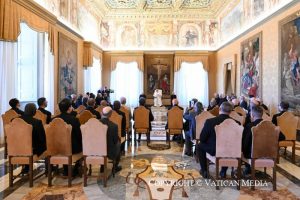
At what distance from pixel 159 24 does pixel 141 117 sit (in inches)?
539

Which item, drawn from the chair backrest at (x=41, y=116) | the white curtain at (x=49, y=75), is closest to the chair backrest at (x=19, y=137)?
the chair backrest at (x=41, y=116)

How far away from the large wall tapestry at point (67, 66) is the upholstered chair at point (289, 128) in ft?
27.7

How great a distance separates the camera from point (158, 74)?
2092 centimetres

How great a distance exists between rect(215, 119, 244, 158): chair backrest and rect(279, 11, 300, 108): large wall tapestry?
4468 millimetres

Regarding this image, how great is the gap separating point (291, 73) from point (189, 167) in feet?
16.1

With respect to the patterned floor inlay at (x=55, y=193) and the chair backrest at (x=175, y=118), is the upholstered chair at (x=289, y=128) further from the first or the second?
the patterned floor inlay at (x=55, y=193)

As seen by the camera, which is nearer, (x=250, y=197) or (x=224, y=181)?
(x=250, y=197)

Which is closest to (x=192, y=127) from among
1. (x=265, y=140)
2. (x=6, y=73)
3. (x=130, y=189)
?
(x=265, y=140)

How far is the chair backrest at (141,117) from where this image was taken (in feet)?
28.2

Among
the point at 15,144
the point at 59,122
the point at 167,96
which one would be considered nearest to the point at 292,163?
the point at 59,122

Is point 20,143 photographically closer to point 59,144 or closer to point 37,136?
point 37,136

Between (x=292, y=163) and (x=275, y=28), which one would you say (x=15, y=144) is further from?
(x=275, y=28)

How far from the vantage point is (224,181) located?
5.17 metres

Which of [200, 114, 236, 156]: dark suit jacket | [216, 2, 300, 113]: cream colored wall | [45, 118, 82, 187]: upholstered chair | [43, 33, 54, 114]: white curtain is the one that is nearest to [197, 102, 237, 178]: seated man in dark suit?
[200, 114, 236, 156]: dark suit jacket
